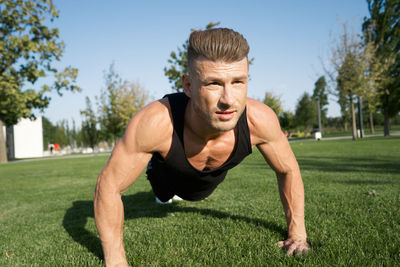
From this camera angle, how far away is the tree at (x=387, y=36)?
25.2 m

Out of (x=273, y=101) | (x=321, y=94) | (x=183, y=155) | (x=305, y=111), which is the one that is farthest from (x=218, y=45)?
(x=321, y=94)

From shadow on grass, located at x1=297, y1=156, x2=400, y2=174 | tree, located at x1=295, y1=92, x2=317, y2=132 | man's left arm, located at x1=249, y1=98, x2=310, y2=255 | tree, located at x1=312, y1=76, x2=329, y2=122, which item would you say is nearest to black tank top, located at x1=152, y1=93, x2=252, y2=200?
man's left arm, located at x1=249, y1=98, x2=310, y2=255

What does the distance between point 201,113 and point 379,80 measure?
2834cm

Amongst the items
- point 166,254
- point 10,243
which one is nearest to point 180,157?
point 166,254

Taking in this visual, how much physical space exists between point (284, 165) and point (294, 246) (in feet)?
2.30

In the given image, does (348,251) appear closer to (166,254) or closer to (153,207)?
(166,254)

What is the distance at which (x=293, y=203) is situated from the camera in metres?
2.75

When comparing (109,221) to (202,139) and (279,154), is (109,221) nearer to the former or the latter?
(202,139)

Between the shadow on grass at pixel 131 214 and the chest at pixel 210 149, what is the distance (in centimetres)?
106

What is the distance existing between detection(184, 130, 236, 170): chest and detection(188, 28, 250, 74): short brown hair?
75cm

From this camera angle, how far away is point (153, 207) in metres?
4.59

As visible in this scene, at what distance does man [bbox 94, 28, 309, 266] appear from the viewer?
207 centimetres

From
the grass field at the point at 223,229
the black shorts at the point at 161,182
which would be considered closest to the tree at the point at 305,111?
the grass field at the point at 223,229

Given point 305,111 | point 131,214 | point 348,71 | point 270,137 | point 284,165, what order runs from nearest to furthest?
point 270,137
point 284,165
point 131,214
point 348,71
point 305,111
